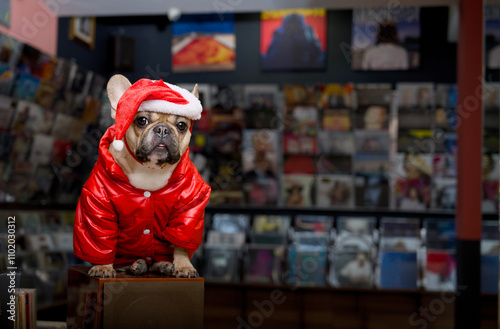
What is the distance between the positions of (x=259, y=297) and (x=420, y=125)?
2.00 meters

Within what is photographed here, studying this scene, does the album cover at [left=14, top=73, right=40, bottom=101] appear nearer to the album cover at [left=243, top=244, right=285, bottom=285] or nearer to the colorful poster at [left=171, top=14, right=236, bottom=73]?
the colorful poster at [left=171, top=14, right=236, bottom=73]

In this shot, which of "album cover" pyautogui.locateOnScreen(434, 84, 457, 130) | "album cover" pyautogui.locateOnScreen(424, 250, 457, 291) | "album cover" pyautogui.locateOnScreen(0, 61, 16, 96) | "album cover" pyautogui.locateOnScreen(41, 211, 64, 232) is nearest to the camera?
"album cover" pyautogui.locateOnScreen(0, 61, 16, 96)

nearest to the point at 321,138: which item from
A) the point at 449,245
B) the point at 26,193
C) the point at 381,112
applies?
the point at 381,112

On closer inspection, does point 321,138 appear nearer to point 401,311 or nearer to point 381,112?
point 381,112

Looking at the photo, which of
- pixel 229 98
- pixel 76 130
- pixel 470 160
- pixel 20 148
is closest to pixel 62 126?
pixel 76 130

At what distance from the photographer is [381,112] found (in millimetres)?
4555

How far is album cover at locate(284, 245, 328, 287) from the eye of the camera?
4293 millimetres

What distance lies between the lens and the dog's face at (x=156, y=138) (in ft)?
5.19

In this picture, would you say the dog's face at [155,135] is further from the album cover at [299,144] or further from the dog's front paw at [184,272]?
the album cover at [299,144]

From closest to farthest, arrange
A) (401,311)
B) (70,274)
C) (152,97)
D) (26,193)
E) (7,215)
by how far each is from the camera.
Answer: (152,97), (70,274), (7,215), (26,193), (401,311)

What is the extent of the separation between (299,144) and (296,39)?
943 millimetres

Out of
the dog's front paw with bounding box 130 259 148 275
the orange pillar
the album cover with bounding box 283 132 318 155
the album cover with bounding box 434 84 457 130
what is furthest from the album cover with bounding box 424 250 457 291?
the dog's front paw with bounding box 130 259 148 275

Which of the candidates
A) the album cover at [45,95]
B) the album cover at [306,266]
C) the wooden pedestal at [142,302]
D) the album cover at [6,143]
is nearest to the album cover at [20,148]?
the album cover at [6,143]

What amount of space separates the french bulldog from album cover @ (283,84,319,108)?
9.81 ft
